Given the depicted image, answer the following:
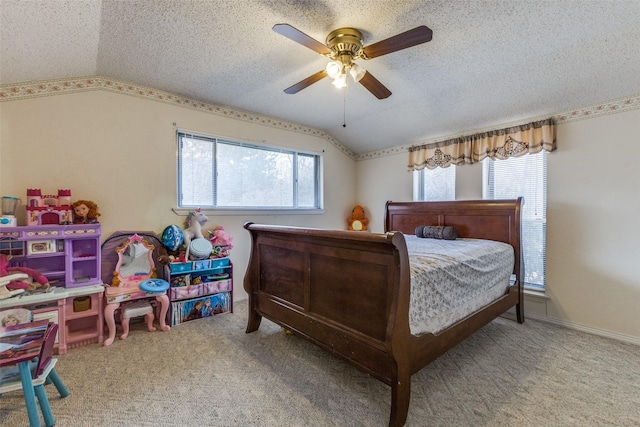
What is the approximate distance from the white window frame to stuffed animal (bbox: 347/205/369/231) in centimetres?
65

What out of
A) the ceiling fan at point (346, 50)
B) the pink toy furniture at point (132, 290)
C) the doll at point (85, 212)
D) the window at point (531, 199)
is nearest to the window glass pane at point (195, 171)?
the pink toy furniture at point (132, 290)

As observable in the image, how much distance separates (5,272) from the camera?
2.26 metres

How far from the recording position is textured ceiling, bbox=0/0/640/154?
6.32 ft

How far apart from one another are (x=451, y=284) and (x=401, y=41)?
164 centimetres

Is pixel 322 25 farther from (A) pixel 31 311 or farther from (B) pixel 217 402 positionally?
(A) pixel 31 311

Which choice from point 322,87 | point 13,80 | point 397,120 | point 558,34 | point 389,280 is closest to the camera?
point 389,280

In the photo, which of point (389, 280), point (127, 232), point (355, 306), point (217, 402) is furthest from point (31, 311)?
point (389, 280)

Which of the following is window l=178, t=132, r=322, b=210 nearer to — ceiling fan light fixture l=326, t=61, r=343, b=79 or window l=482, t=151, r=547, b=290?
ceiling fan light fixture l=326, t=61, r=343, b=79

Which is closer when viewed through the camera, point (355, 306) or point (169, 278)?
point (355, 306)

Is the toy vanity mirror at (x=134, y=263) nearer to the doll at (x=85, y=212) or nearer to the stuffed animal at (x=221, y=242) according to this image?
the doll at (x=85, y=212)

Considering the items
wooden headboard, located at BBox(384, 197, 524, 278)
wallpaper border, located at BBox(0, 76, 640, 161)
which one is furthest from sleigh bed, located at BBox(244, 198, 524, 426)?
wallpaper border, located at BBox(0, 76, 640, 161)

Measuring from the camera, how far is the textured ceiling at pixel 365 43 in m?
1.93

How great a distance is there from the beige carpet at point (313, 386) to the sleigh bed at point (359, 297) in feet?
0.90

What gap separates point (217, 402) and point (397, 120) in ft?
12.0
